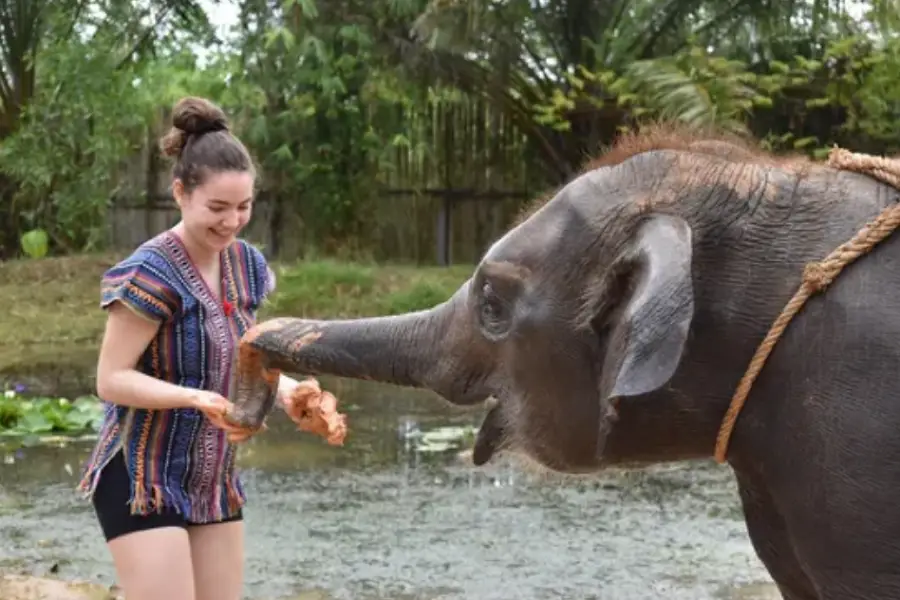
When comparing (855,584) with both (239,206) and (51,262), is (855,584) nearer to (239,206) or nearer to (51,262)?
(239,206)

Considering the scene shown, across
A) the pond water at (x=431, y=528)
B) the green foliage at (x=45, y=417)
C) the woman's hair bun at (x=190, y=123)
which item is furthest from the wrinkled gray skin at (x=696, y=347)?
the green foliage at (x=45, y=417)

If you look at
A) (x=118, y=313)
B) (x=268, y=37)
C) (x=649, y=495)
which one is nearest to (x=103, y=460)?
(x=118, y=313)

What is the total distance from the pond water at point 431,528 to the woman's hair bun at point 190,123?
1.89 m

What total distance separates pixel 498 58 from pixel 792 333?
14.1 m

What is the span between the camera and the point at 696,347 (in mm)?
2191

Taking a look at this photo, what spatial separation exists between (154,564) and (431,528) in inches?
117

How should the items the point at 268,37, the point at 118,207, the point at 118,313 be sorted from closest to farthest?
the point at 118,313
the point at 268,37
the point at 118,207

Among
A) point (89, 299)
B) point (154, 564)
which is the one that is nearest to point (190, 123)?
point (154, 564)

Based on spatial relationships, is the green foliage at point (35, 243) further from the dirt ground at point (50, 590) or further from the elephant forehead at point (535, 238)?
the elephant forehead at point (535, 238)

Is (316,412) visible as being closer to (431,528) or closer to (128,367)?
(128,367)

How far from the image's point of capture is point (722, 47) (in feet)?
51.5

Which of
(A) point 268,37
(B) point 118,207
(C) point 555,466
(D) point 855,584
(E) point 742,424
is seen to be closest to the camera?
(D) point 855,584

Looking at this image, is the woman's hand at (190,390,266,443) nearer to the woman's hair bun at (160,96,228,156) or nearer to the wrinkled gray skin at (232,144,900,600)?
the wrinkled gray skin at (232,144,900,600)

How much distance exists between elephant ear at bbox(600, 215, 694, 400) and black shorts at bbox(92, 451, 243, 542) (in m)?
1.52
